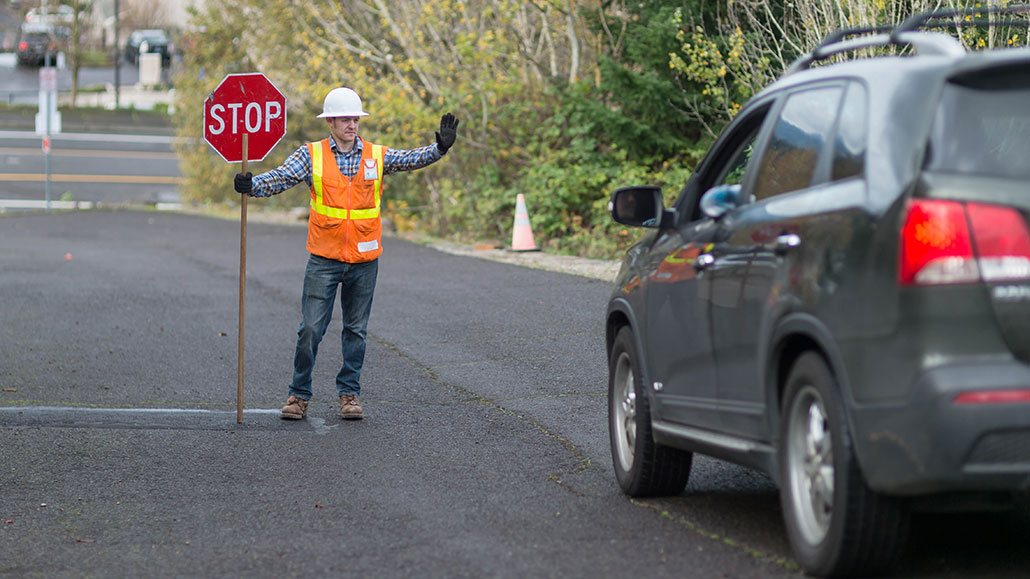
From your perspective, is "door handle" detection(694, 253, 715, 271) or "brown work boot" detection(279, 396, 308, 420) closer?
"door handle" detection(694, 253, 715, 271)

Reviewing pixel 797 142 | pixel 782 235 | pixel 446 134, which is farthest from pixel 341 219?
pixel 782 235

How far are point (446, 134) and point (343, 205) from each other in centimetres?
85

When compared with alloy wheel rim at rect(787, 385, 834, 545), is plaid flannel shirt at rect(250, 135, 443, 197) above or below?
above

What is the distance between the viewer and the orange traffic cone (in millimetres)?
21938

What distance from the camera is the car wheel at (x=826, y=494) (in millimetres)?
4605

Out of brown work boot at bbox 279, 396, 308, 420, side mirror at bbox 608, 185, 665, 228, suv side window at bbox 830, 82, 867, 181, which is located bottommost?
brown work boot at bbox 279, 396, 308, 420

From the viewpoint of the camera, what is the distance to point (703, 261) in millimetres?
5707

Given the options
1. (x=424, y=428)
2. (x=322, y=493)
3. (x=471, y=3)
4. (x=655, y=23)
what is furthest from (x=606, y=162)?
(x=322, y=493)

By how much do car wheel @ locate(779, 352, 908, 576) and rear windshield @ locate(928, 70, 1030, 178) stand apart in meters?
0.79

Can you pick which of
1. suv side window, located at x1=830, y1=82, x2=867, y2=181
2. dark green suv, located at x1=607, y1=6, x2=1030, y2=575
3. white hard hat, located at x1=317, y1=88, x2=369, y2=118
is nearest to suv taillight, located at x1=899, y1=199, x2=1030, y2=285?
dark green suv, located at x1=607, y1=6, x2=1030, y2=575

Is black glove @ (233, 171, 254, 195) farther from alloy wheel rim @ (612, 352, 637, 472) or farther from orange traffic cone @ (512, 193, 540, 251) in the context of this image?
orange traffic cone @ (512, 193, 540, 251)

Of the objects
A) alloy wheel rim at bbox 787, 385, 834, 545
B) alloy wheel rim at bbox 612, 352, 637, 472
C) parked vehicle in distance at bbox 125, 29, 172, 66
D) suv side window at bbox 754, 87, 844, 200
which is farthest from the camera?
parked vehicle in distance at bbox 125, 29, 172, 66

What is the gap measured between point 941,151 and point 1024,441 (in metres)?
0.87

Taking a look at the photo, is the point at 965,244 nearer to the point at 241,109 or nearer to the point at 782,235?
the point at 782,235
